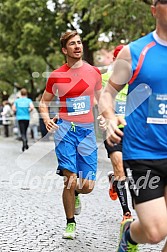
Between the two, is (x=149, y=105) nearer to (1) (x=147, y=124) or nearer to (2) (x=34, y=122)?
(1) (x=147, y=124)

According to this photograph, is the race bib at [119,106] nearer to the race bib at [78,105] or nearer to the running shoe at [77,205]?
the race bib at [78,105]

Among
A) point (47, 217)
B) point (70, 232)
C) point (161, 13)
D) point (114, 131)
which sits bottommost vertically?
point (47, 217)

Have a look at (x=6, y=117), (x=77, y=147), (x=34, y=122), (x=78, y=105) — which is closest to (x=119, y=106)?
(x=78, y=105)

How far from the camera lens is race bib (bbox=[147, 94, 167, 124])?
11.7 feet

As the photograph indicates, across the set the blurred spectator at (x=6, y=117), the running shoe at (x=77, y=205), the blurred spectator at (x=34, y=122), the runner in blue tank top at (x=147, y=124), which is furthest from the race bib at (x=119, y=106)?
the blurred spectator at (x=6, y=117)

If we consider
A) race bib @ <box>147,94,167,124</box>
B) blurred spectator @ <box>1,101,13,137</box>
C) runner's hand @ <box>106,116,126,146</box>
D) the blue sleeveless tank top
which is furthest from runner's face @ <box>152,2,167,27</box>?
blurred spectator @ <box>1,101,13,137</box>

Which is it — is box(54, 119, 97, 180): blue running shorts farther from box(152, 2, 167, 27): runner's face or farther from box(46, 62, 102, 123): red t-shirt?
box(152, 2, 167, 27): runner's face

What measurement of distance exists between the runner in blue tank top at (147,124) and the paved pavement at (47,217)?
156 cm

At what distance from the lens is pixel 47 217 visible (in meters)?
6.57

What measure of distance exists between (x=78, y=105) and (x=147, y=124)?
2.27 meters

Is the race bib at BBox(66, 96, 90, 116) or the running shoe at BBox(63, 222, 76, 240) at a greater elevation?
the race bib at BBox(66, 96, 90, 116)

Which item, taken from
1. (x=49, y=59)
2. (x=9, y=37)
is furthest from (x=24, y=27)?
(x=49, y=59)

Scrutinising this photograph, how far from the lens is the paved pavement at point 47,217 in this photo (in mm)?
5199

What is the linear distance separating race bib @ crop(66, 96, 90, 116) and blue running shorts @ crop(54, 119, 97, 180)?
119 millimetres
